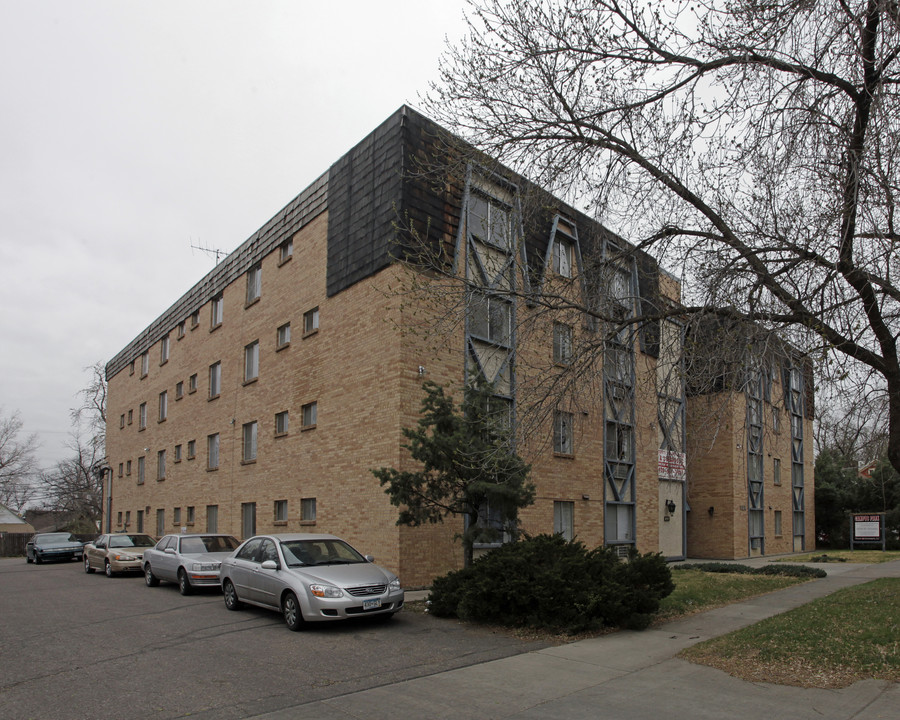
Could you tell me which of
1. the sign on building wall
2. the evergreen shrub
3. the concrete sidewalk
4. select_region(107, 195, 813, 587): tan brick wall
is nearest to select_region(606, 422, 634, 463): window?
select_region(107, 195, 813, 587): tan brick wall

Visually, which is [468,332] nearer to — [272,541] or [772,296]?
[272,541]

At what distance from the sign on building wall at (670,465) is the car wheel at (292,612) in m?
17.0

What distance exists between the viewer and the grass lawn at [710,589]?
40.8 feet

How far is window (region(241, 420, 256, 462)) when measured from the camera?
22.7 m

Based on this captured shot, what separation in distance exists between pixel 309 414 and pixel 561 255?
810cm

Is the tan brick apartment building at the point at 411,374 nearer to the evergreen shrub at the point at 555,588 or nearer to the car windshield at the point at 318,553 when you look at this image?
the evergreen shrub at the point at 555,588

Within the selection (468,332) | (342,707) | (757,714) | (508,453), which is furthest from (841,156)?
(468,332)

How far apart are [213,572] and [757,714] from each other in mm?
12158

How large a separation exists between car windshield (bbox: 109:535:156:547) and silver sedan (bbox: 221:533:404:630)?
10600 millimetres

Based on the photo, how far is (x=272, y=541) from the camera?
40.6 ft

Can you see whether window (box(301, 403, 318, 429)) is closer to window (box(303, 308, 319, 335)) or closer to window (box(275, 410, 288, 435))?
window (box(275, 410, 288, 435))

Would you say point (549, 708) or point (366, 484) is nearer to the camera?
point (549, 708)

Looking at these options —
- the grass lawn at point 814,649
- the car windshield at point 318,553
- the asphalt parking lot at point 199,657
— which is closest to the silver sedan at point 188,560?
the asphalt parking lot at point 199,657

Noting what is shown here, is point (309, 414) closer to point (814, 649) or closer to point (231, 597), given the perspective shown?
point (231, 597)
